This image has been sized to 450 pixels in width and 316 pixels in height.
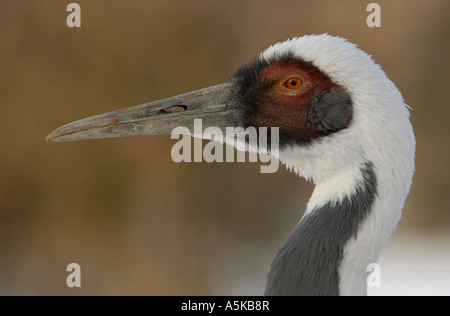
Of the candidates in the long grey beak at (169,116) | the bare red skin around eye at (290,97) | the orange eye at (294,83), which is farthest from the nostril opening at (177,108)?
the orange eye at (294,83)

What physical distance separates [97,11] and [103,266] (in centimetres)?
354

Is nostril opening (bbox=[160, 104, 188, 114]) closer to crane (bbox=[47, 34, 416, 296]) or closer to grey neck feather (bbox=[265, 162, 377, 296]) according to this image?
crane (bbox=[47, 34, 416, 296])

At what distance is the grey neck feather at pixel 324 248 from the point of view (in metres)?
2.32

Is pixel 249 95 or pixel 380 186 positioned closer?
pixel 380 186

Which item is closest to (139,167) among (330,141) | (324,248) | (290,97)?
(290,97)

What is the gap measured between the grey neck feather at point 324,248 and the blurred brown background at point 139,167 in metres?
5.35

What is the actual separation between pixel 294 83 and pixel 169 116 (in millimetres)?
631

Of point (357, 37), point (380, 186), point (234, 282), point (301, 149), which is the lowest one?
point (234, 282)

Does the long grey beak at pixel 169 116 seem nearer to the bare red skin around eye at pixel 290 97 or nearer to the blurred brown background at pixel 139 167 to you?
the bare red skin around eye at pixel 290 97

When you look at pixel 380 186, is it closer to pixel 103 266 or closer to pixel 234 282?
pixel 234 282

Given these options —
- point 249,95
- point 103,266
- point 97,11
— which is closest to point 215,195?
point 103,266

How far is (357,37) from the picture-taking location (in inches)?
338

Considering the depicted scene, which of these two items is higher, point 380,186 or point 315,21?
point 315,21

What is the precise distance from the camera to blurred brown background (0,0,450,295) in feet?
26.1
